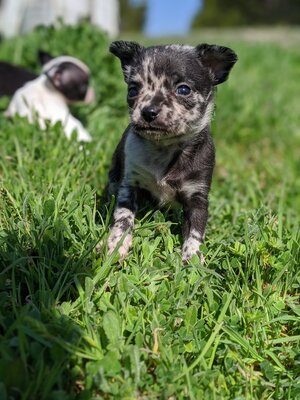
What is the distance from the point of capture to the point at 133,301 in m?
2.81

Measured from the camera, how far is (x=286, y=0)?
57.5 m

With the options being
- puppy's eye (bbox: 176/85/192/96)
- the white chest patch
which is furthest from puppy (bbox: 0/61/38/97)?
puppy's eye (bbox: 176/85/192/96)

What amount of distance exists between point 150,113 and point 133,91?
332 millimetres

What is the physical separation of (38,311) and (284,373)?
1.20 meters

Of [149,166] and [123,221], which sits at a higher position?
[149,166]

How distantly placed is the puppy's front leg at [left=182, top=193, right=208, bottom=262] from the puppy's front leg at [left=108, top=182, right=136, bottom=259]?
32cm

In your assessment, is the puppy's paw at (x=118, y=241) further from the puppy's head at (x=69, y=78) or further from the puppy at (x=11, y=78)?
the puppy at (x=11, y=78)

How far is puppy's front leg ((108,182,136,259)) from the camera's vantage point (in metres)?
3.15

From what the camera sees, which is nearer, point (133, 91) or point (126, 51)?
point (133, 91)

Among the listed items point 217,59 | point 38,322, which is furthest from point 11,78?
point 38,322

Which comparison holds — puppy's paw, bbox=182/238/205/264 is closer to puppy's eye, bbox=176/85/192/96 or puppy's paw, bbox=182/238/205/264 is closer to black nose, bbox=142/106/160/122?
black nose, bbox=142/106/160/122

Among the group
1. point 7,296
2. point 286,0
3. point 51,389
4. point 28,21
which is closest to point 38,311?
point 7,296

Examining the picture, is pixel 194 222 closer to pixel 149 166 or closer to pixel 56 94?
pixel 149 166

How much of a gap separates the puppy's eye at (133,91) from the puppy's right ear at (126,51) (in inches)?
8.7
